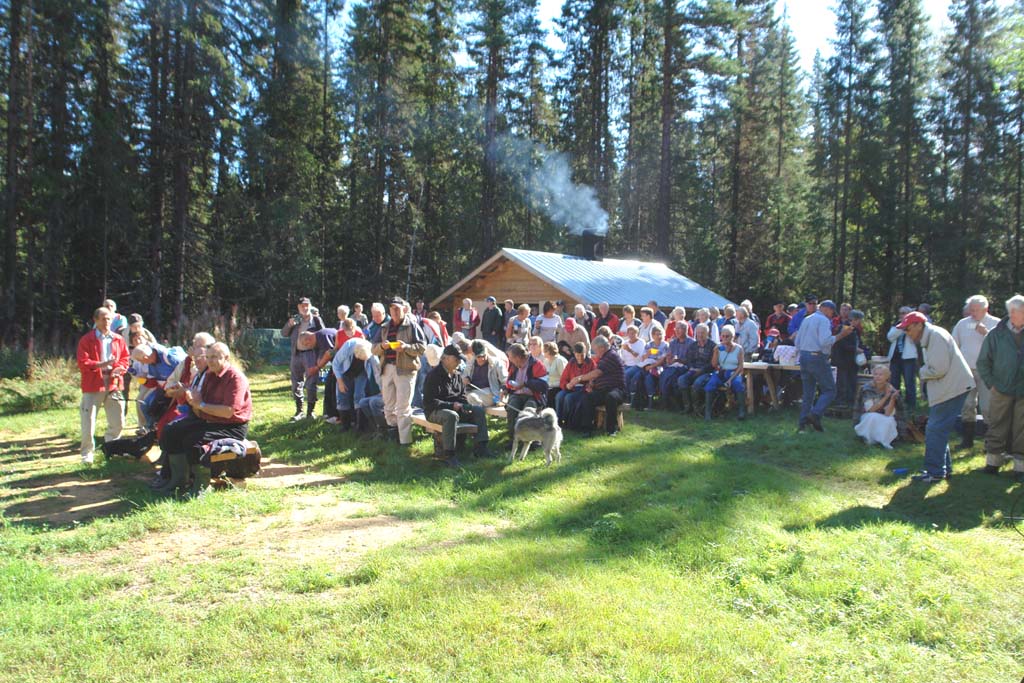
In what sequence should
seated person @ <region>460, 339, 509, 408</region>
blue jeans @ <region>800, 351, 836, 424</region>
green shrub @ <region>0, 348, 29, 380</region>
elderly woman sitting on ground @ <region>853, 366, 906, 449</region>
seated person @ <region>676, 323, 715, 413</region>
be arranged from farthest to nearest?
green shrub @ <region>0, 348, 29, 380</region>, seated person @ <region>676, 323, 715, 413</region>, blue jeans @ <region>800, 351, 836, 424</region>, seated person @ <region>460, 339, 509, 408</region>, elderly woman sitting on ground @ <region>853, 366, 906, 449</region>

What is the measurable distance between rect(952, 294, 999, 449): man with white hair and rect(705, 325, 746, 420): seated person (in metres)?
2.71

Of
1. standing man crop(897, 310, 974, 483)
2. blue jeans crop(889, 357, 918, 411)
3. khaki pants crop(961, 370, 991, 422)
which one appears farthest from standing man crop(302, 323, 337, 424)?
blue jeans crop(889, 357, 918, 411)

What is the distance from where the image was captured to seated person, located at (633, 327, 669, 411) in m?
10.7

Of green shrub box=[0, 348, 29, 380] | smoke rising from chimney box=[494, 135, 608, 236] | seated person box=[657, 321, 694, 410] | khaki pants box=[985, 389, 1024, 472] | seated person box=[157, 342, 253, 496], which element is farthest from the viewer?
Result: smoke rising from chimney box=[494, 135, 608, 236]

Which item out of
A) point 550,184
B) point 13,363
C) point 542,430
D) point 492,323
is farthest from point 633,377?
point 550,184

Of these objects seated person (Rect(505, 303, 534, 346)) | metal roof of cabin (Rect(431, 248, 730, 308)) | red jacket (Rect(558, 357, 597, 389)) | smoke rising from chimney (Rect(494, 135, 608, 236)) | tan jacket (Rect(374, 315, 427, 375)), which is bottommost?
red jacket (Rect(558, 357, 597, 389))

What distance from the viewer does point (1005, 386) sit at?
6215 mm

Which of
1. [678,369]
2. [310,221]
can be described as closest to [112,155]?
[310,221]

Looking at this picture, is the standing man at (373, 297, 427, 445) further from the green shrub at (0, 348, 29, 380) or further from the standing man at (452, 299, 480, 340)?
the green shrub at (0, 348, 29, 380)

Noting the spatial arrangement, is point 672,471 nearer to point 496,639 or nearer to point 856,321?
point 496,639

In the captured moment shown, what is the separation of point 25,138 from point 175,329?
549cm

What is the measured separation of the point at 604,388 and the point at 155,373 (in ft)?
17.4

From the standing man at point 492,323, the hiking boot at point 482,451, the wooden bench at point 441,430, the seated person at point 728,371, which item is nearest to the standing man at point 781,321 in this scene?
the seated person at point 728,371

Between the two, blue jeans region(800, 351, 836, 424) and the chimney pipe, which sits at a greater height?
the chimney pipe
